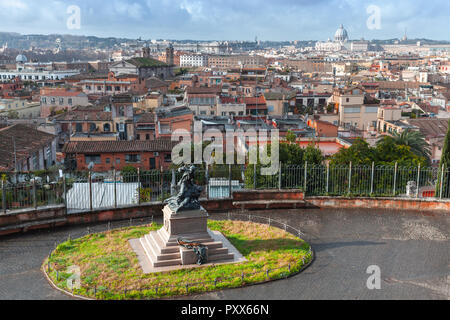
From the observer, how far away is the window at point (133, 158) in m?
32.5

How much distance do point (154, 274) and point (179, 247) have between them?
962 mm

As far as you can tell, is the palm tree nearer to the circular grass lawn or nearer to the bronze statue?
the circular grass lawn

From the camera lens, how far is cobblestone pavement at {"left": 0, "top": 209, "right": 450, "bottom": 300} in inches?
407

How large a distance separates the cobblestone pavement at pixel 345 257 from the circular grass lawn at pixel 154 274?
29 centimetres

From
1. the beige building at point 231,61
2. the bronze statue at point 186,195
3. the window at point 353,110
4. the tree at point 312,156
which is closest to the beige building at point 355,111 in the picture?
the window at point 353,110

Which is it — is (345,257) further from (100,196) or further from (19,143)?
(19,143)

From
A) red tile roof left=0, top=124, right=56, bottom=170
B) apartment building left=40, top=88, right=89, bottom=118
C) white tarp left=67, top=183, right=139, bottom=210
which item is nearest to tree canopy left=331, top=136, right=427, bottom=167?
white tarp left=67, top=183, right=139, bottom=210

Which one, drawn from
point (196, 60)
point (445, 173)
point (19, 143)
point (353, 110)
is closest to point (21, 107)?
point (19, 143)

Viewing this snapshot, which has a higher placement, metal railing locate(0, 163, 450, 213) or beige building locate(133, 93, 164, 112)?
beige building locate(133, 93, 164, 112)

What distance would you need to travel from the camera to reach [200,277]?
35.5 feet

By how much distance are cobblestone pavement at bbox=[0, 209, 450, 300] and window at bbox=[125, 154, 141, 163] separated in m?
17.9

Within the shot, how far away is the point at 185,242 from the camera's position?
11.8 metres

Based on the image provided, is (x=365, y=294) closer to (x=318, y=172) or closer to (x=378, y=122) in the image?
(x=318, y=172)
